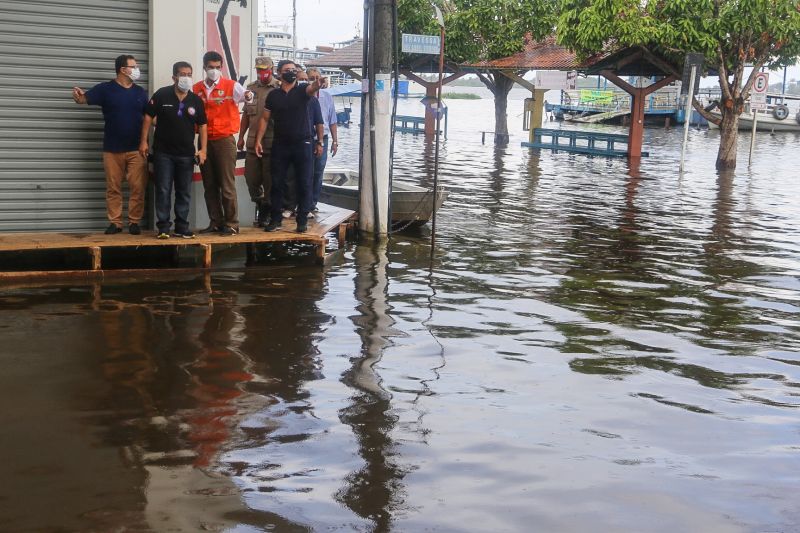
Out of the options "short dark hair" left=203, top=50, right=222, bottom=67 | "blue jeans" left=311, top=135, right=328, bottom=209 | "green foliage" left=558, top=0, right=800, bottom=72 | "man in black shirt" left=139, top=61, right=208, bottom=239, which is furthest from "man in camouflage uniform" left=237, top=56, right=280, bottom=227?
"green foliage" left=558, top=0, right=800, bottom=72

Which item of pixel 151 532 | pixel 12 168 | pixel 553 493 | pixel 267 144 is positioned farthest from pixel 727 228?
pixel 151 532

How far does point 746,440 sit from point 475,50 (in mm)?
34024

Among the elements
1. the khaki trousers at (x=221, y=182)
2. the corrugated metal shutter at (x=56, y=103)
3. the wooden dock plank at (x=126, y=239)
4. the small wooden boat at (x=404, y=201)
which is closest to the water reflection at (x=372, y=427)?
the wooden dock plank at (x=126, y=239)

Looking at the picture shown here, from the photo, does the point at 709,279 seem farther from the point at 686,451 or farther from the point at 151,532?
the point at 151,532

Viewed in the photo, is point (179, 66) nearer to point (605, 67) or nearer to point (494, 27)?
point (605, 67)

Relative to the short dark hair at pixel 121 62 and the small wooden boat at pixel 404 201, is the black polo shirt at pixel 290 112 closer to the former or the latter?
the short dark hair at pixel 121 62

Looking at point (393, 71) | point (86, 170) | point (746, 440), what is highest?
point (393, 71)

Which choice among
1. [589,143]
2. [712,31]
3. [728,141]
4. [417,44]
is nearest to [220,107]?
[417,44]

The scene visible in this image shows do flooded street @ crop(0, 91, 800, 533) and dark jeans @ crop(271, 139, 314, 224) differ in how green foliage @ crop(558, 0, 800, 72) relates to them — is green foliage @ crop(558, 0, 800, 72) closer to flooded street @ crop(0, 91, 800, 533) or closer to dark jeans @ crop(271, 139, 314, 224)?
flooded street @ crop(0, 91, 800, 533)

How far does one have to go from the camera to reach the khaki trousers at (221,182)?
1110cm

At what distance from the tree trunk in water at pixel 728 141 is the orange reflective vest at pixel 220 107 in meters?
20.0

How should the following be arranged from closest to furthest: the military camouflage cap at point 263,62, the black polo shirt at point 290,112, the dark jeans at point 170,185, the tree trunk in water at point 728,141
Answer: the dark jeans at point 170,185, the black polo shirt at point 290,112, the military camouflage cap at point 263,62, the tree trunk in water at point 728,141

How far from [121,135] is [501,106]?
30.4m

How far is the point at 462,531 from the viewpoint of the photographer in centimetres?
455
